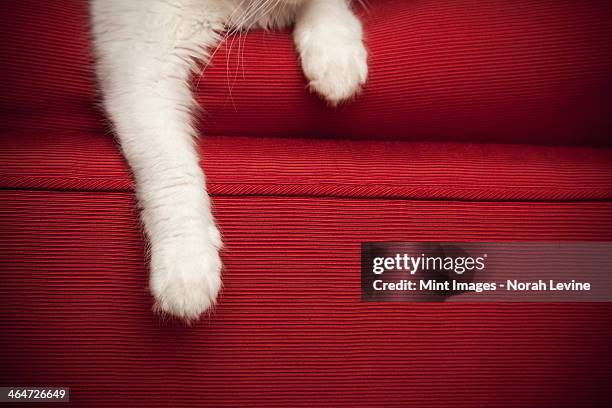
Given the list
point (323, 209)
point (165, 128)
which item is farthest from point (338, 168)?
point (165, 128)

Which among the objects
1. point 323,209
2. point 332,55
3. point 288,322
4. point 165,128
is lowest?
point 288,322

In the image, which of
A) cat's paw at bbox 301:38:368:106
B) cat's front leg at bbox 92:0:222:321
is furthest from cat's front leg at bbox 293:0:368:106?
cat's front leg at bbox 92:0:222:321

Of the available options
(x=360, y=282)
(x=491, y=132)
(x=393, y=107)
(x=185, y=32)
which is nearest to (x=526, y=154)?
(x=491, y=132)

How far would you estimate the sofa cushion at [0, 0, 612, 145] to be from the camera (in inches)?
32.9

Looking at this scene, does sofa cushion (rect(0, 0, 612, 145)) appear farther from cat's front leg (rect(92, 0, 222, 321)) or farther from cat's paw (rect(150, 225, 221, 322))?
cat's paw (rect(150, 225, 221, 322))

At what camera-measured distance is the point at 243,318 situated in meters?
0.77

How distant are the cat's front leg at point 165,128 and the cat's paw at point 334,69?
0.19 meters

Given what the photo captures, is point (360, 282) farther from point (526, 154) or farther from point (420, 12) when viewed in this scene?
point (420, 12)

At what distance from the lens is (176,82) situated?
872 millimetres

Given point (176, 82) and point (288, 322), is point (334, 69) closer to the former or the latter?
point (176, 82)

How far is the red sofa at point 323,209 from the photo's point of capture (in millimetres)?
754

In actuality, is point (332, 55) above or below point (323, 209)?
above

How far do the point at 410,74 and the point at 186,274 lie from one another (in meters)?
0.46

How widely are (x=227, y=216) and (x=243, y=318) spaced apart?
15 cm
